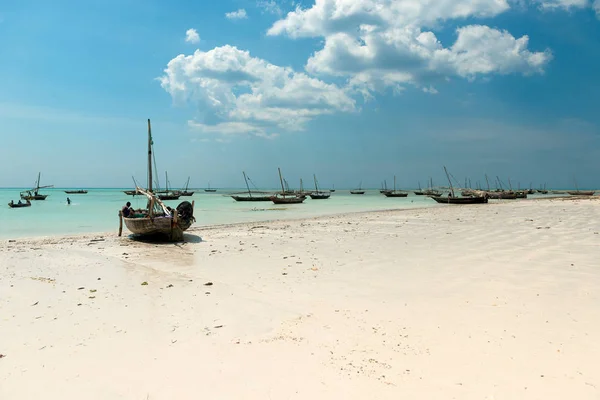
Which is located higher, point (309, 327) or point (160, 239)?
point (160, 239)

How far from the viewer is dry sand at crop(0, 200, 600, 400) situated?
391cm

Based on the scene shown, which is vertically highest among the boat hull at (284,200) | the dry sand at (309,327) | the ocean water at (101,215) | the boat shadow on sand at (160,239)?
the boat hull at (284,200)

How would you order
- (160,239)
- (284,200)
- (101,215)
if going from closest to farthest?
(160,239)
(101,215)
(284,200)

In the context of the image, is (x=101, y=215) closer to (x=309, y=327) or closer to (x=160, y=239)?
(x=160, y=239)

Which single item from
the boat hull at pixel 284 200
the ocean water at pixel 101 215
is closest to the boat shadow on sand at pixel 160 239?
the ocean water at pixel 101 215

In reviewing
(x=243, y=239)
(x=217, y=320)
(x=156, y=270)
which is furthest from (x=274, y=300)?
(x=243, y=239)

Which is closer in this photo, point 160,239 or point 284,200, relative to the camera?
point 160,239

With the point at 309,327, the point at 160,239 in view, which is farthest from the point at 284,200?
the point at 309,327

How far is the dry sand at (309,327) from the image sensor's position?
12.8 ft

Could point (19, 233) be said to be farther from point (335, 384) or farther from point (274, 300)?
point (335, 384)

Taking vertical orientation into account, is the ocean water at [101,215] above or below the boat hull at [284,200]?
below

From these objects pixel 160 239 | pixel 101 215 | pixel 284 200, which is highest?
pixel 284 200

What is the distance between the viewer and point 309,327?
5512mm

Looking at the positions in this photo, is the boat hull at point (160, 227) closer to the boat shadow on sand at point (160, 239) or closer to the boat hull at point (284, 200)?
the boat shadow on sand at point (160, 239)
